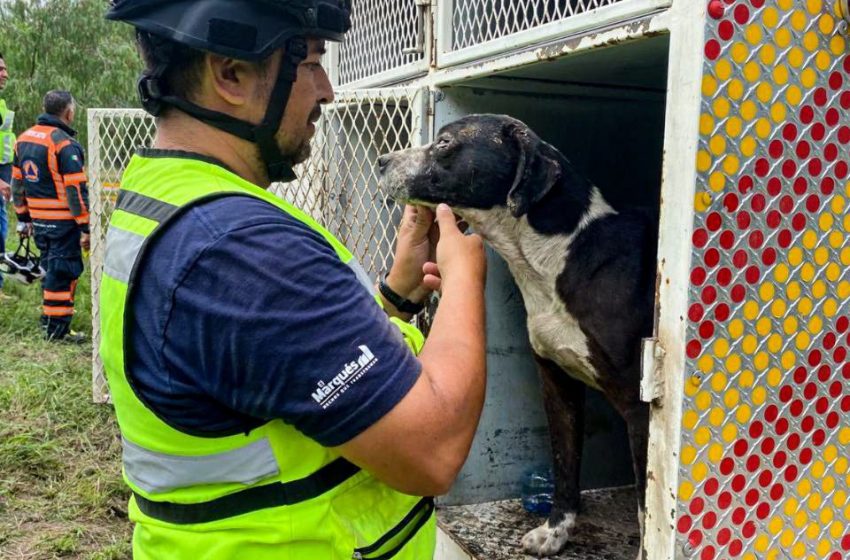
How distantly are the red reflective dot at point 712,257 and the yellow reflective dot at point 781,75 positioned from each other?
1.32ft

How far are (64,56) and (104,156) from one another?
1376cm

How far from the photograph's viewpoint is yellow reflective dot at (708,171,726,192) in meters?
1.68

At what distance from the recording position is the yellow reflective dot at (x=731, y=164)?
5.55 feet

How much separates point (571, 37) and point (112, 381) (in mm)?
1429

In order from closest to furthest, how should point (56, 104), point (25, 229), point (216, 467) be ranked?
point (216, 467) → point (56, 104) → point (25, 229)

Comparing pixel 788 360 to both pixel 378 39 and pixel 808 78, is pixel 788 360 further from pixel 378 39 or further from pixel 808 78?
pixel 378 39

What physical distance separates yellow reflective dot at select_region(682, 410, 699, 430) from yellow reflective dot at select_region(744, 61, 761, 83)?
2.44ft

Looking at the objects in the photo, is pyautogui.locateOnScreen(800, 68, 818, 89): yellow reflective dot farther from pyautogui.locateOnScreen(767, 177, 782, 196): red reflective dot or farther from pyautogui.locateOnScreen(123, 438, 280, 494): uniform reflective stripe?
pyautogui.locateOnScreen(123, 438, 280, 494): uniform reflective stripe

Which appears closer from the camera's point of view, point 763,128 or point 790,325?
point 763,128

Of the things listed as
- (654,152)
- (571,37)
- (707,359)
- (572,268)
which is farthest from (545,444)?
(571,37)

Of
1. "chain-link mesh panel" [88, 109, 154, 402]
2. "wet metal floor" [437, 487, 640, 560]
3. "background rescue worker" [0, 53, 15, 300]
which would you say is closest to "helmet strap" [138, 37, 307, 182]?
"wet metal floor" [437, 487, 640, 560]

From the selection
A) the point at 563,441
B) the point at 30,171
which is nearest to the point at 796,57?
the point at 563,441

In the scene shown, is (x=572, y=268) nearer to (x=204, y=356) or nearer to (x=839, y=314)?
(x=839, y=314)

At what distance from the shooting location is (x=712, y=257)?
5.61 ft
